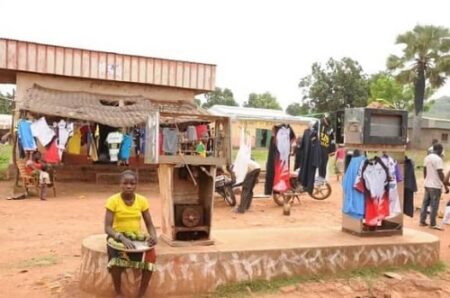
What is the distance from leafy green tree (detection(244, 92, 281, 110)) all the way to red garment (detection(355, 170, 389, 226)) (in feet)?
175

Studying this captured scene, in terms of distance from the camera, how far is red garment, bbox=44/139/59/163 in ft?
45.5

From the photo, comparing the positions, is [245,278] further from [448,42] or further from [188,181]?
[448,42]

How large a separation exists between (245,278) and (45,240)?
3.88m

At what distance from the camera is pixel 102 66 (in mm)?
15719

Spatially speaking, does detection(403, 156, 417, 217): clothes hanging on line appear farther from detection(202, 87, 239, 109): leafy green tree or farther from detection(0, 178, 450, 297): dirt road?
detection(202, 87, 239, 109): leafy green tree

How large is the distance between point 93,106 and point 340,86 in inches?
1107

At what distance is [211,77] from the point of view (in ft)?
56.5

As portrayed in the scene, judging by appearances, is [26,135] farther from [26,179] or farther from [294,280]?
[294,280]

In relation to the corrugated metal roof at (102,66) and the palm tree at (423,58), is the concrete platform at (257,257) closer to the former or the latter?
the corrugated metal roof at (102,66)

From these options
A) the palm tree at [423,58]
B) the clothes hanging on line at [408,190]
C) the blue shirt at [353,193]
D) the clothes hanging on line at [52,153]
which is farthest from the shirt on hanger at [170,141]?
the palm tree at [423,58]

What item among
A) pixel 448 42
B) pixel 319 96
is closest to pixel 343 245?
pixel 448 42

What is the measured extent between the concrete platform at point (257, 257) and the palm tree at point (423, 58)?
2683 cm

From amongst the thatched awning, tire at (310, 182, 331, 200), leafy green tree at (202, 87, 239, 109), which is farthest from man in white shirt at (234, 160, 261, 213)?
leafy green tree at (202, 87, 239, 109)

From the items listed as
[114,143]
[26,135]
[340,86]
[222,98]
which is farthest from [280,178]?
[222,98]
